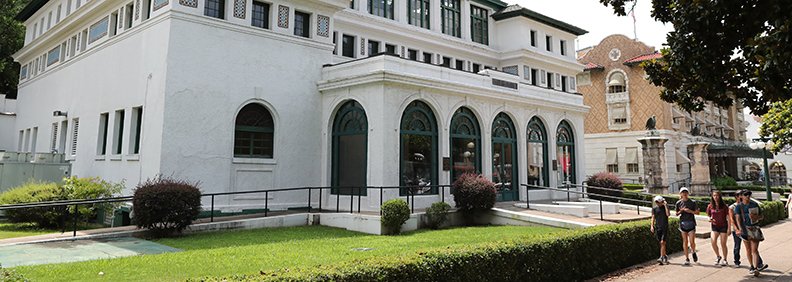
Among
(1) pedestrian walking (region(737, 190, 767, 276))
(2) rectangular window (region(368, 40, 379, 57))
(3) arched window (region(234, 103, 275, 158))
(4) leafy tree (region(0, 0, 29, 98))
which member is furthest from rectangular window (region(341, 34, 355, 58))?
(4) leafy tree (region(0, 0, 29, 98))

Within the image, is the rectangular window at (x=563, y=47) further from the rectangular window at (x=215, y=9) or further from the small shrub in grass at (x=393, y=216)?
the rectangular window at (x=215, y=9)

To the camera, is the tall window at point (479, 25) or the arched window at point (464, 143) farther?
the tall window at point (479, 25)

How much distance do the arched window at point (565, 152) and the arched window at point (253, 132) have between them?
14.1m

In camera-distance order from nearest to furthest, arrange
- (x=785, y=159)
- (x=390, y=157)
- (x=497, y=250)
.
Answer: (x=497, y=250), (x=390, y=157), (x=785, y=159)

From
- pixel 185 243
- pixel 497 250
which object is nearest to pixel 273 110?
pixel 185 243

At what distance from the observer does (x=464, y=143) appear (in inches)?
774

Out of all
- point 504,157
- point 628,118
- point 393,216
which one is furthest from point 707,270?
point 628,118

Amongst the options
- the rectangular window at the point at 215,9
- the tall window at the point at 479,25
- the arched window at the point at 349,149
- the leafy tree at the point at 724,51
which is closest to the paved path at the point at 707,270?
the leafy tree at the point at 724,51

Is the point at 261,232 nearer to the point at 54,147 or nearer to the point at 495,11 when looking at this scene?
the point at 54,147

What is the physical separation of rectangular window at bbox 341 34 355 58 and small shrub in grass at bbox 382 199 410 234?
35.2 ft

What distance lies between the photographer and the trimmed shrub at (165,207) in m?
12.6

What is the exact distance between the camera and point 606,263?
998cm

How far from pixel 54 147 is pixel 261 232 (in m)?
17.5

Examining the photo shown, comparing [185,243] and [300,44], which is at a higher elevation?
[300,44]
